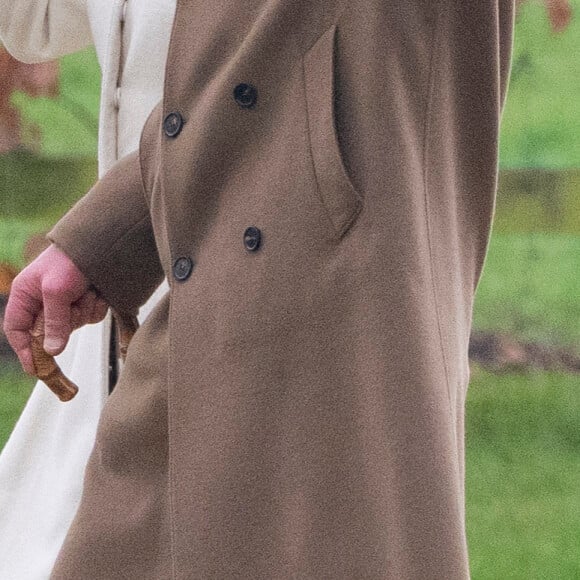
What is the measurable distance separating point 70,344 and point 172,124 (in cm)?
65

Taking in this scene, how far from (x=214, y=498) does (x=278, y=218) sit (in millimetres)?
219

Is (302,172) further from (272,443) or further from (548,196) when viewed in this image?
(548,196)

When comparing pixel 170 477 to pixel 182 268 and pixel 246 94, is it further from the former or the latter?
pixel 246 94

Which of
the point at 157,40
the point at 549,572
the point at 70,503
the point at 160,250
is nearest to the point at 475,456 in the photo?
the point at 549,572

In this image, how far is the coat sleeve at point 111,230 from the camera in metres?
1.11

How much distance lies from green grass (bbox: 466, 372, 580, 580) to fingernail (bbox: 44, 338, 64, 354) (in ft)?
5.79

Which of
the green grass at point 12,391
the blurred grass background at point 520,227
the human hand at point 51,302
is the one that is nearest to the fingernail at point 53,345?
the human hand at point 51,302

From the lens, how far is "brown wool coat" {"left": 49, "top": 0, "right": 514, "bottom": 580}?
3.02 ft

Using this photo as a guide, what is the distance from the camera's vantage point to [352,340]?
928 millimetres

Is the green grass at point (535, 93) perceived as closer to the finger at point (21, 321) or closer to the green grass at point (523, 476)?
the green grass at point (523, 476)

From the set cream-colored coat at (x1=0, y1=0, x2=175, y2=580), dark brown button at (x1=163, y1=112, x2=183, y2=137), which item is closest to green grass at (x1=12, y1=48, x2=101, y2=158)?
cream-colored coat at (x1=0, y1=0, x2=175, y2=580)

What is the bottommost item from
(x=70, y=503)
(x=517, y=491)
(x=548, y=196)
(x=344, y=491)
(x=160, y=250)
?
(x=517, y=491)

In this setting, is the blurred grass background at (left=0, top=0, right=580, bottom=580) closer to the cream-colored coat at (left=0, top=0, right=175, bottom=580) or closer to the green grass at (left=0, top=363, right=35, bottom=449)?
the green grass at (left=0, top=363, right=35, bottom=449)

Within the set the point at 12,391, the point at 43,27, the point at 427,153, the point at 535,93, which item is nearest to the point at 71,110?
the point at 12,391
